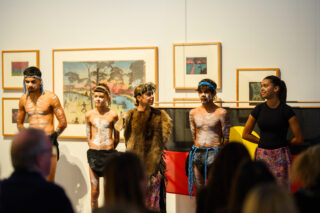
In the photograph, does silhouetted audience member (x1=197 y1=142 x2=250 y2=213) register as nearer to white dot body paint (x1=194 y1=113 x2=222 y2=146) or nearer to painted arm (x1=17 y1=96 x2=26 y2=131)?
white dot body paint (x1=194 y1=113 x2=222 y2=146)

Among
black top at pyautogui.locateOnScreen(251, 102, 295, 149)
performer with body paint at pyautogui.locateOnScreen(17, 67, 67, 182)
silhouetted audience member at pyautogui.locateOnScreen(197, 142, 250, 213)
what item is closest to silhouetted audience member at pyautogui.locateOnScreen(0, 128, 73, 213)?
silhouetted audience member at pyautogui.locateOnScreen(197, 142, 250, 213)

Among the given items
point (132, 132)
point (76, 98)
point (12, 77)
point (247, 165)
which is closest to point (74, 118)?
point (76, 98)

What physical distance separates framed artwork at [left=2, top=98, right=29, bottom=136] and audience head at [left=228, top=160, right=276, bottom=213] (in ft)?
13.5

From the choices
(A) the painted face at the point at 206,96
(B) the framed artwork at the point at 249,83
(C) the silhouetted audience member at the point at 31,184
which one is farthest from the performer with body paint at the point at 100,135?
(C) the silhouetted audience member at the point at 31,184

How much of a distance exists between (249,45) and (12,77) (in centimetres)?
332

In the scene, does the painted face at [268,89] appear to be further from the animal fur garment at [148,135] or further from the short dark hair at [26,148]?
the short dark hair at [26,148]

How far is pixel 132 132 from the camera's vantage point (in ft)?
12.5

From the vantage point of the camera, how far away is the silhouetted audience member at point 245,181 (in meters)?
1.71

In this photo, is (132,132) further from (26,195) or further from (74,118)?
(26,195)

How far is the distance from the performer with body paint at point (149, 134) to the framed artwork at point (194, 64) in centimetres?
84

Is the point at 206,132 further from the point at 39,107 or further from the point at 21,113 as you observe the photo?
the point at 21,113

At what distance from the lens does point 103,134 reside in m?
4.13

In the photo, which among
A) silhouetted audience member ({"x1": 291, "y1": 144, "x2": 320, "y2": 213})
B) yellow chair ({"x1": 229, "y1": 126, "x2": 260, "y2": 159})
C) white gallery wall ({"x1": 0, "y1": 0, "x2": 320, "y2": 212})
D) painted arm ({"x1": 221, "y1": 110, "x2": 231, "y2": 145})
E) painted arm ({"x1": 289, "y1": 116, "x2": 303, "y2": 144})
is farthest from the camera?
white gallery wall ({"x1": 0, "y1": 0, "x2": 320, "y2": 212})

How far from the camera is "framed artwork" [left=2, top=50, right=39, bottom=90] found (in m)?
5.01
